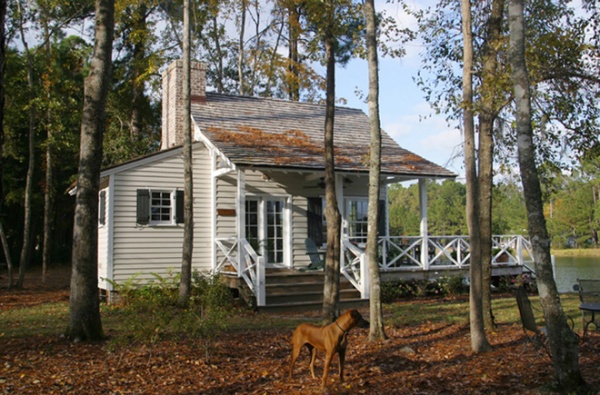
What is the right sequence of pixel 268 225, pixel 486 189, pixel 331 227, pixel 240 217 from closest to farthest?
1. pixel 486 189
2. pixel 331 227
3. pixel 240 217
4. pixel 268 225

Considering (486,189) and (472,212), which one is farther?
(486,189)

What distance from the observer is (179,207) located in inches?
551

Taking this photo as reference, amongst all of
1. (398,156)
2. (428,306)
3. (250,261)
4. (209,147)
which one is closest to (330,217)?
(250,261)

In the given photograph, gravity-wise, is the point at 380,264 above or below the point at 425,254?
below

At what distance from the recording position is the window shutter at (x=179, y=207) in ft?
45.8

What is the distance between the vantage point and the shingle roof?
13.7 metres

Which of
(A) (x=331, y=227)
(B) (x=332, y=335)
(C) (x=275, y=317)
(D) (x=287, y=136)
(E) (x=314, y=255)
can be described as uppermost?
(D) (x=287, y=136)

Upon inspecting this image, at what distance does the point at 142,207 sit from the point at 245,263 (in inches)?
114

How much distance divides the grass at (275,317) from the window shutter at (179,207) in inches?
Result: 105

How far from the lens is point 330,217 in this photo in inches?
383

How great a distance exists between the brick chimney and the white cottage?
29 millimetres

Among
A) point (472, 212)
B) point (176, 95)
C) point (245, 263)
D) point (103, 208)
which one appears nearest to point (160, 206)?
point (103, 208)

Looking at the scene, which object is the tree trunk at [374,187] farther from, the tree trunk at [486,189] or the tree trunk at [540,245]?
the tree trunk at [540,245]

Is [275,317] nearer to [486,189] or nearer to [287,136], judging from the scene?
[486,189]
